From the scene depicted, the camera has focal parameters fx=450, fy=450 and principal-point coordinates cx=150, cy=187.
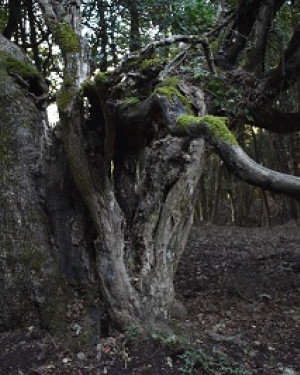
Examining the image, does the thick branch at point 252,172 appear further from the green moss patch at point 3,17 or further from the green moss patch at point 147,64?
the green moss patch at point 3,17

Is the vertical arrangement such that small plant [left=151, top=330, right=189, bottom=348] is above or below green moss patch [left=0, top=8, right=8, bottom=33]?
below

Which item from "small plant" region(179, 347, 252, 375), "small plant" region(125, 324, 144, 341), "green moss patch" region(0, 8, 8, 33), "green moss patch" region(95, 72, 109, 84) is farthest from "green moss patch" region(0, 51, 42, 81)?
"small plant" region(179, 347, 252, 375)

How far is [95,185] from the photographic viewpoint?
15.2ft

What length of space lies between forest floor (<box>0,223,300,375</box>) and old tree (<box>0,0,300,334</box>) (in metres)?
0.29

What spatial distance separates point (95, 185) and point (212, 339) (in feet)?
6.29

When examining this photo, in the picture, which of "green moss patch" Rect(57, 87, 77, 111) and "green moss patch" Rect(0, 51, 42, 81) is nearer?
"green moss patch" Rect(57, 87, 77, 111)

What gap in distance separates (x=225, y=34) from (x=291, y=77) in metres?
1.34

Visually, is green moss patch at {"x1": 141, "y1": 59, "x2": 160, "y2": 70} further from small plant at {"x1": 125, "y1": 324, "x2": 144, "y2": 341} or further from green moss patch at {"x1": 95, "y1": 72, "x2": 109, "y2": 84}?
small plant at {"x1": 125, "y1": 324, "x2": 144, "y2": 341}

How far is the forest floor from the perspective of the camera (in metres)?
3.78

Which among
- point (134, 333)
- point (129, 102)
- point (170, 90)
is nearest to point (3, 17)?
point (129, 102)

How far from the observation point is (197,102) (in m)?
5.10

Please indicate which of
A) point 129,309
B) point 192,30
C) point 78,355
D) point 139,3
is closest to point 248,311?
point 129,309

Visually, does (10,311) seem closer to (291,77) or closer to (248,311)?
(248,311)

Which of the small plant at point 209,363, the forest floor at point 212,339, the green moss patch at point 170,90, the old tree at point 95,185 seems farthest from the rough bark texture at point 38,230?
the green moss patch at point 170,90
